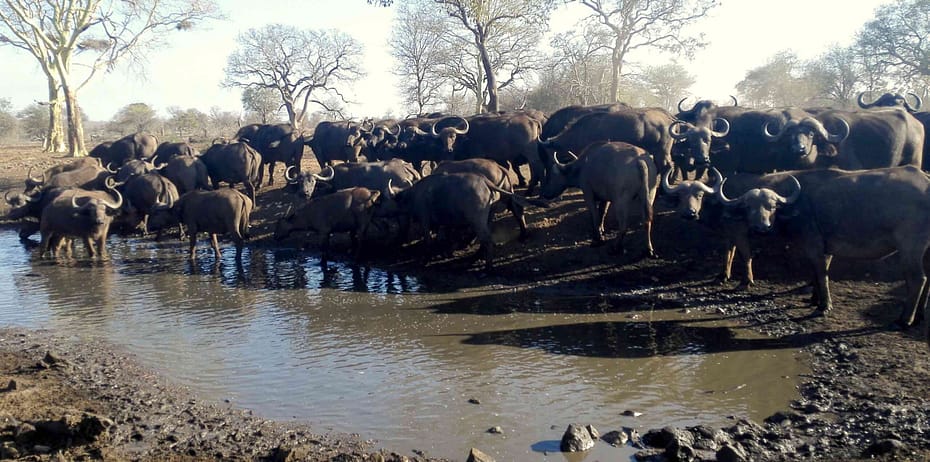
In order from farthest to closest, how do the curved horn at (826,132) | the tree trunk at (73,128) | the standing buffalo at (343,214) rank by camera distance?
the tree trunk at (73,128) < the standing buffalo at (343,214) < the curved horn at (826,132)

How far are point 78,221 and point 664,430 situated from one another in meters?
11.8

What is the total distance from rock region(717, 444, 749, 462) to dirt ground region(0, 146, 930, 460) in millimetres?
13

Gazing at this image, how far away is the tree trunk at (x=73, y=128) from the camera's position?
30966mm

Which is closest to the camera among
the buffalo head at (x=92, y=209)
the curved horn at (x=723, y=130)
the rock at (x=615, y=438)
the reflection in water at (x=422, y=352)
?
the rock at (x=615, y=438)

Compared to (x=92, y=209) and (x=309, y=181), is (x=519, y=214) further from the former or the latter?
(x=92, y=209)

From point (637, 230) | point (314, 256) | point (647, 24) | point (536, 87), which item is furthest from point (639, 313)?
point (536, 87)

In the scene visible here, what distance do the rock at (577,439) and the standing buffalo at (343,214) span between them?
7706mm

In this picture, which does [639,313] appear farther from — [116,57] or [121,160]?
[116,57]

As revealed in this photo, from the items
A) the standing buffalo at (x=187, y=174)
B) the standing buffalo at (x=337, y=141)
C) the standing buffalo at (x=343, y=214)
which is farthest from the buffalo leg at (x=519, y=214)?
the standing buffalo at (x=187, y=174)

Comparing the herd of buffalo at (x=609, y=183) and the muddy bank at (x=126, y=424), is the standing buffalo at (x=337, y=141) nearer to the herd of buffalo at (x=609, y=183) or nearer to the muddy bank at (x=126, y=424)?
the herd of buffalo at (x=609, y=183)

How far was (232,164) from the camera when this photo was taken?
700 inches

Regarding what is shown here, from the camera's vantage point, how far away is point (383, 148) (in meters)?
18.0

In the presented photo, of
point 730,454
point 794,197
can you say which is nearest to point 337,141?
point 794,197

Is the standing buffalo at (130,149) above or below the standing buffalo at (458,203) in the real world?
above
